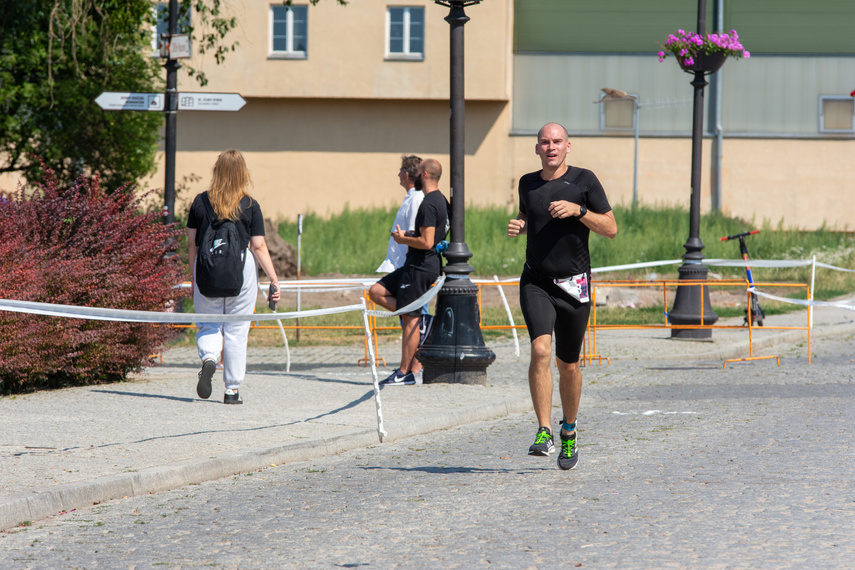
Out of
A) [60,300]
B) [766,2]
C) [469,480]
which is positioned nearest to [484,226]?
[766,2]

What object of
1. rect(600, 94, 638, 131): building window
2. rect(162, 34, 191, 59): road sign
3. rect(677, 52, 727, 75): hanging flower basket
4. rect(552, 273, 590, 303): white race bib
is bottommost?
rect(552, 273, 590, 303): white race bib

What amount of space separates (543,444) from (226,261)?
3.04 metres

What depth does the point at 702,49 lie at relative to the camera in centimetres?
1520

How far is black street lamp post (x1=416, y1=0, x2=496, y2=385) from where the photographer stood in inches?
401

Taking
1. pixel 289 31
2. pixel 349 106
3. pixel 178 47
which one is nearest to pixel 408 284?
pixel 178 47

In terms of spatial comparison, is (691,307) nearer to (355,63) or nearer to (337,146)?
(355,63)

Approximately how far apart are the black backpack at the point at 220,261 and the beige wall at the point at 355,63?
24269 millimetres

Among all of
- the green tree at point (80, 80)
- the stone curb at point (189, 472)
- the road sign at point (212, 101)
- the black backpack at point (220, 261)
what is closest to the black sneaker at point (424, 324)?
the stone curb at point (189, 472)

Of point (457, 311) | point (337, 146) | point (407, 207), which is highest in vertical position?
point (337, 146)

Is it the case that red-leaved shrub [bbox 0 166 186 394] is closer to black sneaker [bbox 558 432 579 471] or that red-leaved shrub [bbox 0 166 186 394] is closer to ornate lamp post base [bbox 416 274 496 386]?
ornate lamp post base [bbox 416 274 496 386]

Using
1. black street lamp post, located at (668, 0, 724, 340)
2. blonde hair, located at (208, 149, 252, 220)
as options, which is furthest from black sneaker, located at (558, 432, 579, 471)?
black street lamp post, located at (668, 0, 724, 340)

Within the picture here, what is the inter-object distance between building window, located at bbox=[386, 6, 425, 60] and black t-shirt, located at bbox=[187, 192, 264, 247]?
79.3 ft

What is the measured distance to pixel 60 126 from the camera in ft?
65.6

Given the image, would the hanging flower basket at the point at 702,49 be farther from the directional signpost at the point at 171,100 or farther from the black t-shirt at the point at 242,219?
the black t-shirt at the point at 242,219
